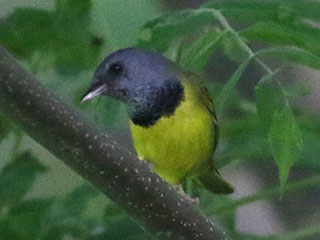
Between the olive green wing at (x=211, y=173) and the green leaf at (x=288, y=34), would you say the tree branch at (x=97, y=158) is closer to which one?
the green leaf at (x=288, y=34)

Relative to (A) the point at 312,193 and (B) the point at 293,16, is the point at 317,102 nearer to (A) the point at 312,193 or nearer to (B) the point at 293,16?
(A) the point at 312,193

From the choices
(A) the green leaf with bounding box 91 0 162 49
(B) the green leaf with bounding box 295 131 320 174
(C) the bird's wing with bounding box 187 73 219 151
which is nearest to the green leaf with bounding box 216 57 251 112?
(A) the green leaf with bounding box 91 0 162 49

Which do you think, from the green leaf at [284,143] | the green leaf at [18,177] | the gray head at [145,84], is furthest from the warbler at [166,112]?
the green leaf at [284,143]

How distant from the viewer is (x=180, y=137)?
4.50ft

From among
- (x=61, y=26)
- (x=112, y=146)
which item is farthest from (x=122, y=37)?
(x=112, y=146)

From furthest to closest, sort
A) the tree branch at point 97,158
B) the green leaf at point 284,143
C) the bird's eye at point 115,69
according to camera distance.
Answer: the bird's eye at point 115,69
the green leaf at point 284,143
the tree branch at point 97,158

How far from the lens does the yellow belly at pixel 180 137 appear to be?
1371 mm

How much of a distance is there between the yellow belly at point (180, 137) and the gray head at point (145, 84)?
0.05ft

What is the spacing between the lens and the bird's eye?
4.29 feet

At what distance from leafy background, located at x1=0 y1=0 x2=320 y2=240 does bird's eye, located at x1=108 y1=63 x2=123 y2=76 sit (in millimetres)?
29

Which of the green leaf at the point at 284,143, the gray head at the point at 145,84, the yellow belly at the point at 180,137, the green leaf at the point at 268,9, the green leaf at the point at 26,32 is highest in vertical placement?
the green leaf at the point at 268,9

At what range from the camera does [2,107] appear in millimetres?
672

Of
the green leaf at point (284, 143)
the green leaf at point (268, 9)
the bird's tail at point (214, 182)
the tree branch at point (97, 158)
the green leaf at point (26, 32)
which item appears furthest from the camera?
the bird's tail at point (214, 182)

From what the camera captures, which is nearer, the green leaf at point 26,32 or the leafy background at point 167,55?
the leafy background at point 167,55
